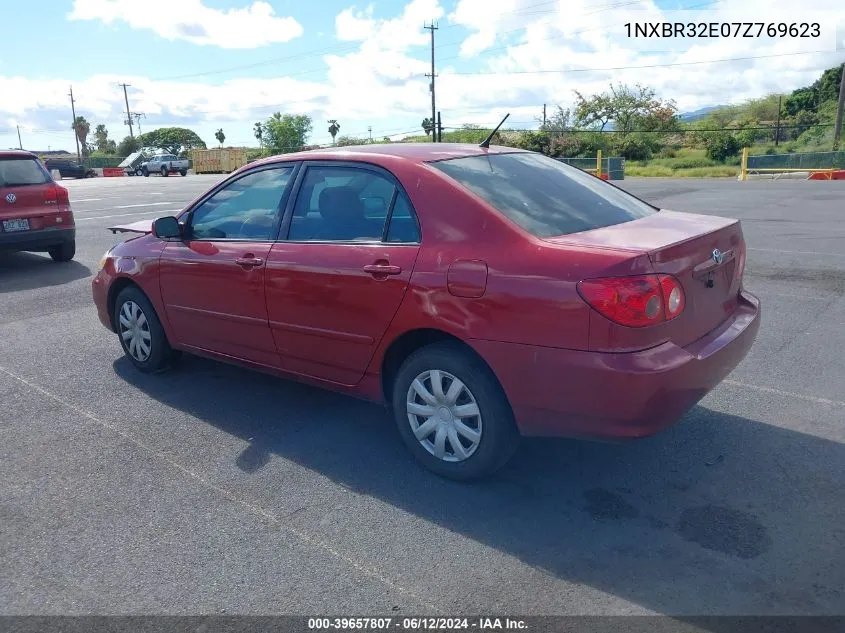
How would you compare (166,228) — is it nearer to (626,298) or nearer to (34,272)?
(626,298)

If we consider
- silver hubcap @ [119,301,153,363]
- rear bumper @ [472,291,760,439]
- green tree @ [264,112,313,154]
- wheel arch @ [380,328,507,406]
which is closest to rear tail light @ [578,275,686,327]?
rear bumper @ [472,291,760,439]

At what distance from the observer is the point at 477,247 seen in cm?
345

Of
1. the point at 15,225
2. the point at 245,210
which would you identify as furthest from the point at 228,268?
the point at 15,225

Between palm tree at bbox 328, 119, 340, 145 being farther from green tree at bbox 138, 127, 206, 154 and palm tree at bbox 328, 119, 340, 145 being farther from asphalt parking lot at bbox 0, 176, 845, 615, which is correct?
asphalt parking lot at bbox 0, 176, 845, 615

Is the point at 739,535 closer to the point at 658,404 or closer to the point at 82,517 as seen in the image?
the point at 658,404

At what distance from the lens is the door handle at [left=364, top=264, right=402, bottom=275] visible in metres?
3.68

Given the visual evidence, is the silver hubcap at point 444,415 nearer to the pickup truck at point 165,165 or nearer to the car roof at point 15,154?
the car roof at point 15,154

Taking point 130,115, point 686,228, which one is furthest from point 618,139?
point 130,115

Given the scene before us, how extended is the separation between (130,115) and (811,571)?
102584 mm

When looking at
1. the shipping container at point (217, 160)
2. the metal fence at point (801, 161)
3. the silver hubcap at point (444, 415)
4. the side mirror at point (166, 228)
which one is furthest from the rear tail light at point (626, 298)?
the shipping container at point (217, 160)

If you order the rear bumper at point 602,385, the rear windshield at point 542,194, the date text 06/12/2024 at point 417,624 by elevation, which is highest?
the rear windshield at point 542,194

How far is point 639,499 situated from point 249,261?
2565 mm

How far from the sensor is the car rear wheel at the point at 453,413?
3.47 m

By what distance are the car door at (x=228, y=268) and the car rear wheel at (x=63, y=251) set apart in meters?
6.54
